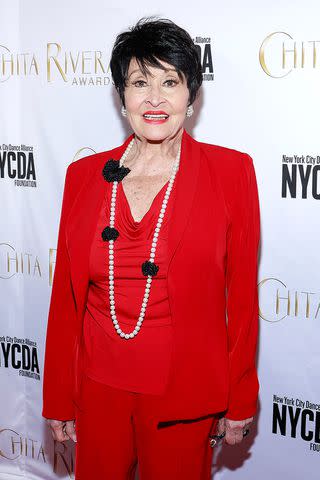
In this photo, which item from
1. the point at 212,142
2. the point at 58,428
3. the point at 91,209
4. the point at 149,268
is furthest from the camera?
the point at 212,142

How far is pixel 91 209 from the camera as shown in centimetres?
164

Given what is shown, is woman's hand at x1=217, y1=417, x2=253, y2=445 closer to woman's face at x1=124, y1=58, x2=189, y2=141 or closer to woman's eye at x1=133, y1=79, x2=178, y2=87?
woman's face at x1=124, y1=58, x2=189, y2=141

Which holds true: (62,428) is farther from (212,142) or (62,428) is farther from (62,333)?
(212,142)

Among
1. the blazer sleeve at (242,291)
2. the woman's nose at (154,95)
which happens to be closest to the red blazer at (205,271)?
the blazer sleeve at (242,291)

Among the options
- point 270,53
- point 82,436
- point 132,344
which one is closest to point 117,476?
point 82,436

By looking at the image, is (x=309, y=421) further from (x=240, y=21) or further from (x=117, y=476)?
(x=240, y=21)

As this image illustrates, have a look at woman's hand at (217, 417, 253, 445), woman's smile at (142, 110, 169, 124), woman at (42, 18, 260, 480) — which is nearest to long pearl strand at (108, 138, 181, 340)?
woman at (42, 18, 260, 480)

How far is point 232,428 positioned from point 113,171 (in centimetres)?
71

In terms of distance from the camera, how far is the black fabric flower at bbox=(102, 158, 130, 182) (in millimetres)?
1657

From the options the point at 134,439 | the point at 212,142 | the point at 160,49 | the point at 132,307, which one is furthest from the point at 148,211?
the point at 212,142

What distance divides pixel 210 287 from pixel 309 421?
884mm

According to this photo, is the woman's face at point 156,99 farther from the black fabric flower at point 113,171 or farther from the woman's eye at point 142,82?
the black fabric flower at point 113,171

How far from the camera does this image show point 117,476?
1.67 m

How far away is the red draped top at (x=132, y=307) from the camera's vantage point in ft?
5.11
